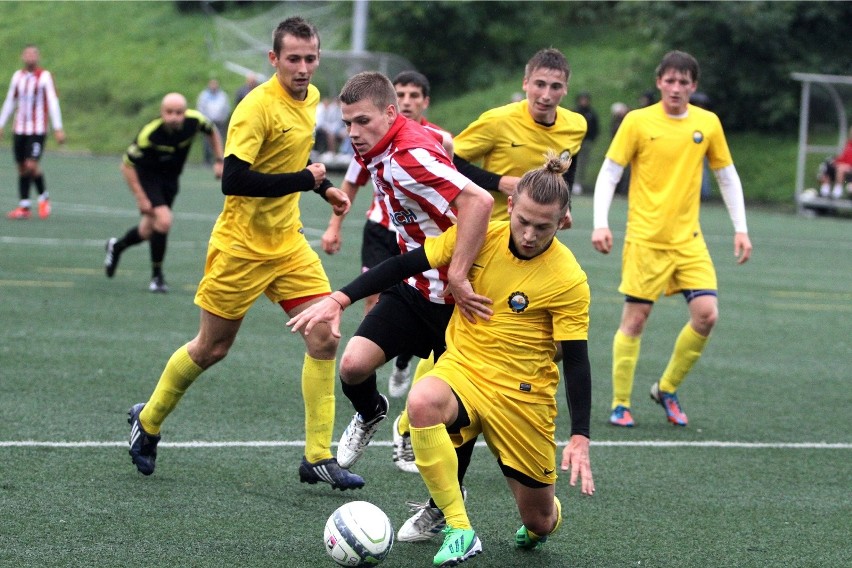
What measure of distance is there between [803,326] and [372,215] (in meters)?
5.06

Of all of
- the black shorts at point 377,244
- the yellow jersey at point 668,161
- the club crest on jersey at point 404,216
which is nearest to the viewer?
the club crest on jersey at point 404,216

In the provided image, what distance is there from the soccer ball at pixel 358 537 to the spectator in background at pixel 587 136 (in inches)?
901

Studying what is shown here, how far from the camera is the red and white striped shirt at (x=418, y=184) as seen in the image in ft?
15.6

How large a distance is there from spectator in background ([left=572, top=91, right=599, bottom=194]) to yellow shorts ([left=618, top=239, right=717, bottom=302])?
64.6 feet

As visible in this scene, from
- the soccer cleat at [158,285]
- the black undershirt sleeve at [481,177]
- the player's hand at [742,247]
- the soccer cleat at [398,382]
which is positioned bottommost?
the soccer cleat at [158,285]

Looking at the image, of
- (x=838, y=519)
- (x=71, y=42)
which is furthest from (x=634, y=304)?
(x=71, y=42)

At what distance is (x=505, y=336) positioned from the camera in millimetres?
4555

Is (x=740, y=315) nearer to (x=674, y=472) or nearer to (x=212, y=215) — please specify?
(x=674, y=472)

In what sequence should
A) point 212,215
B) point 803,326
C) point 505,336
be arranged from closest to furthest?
point 505,336
point 803,326
point 212,215

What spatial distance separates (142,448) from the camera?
18.3 ft

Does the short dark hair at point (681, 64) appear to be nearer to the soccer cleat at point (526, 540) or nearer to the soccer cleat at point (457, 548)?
the soccer cleat at point (526, 540)

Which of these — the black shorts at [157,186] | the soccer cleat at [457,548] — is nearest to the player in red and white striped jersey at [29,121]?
the black shorts at [157,186]

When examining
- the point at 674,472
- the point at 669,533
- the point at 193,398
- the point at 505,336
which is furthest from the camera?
the point at 193,398

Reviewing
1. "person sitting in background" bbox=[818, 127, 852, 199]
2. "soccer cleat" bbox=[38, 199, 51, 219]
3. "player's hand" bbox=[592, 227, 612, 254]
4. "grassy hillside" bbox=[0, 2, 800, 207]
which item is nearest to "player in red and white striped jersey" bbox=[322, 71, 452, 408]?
"player's hand" bbox=[592, 227, 612, 254]
